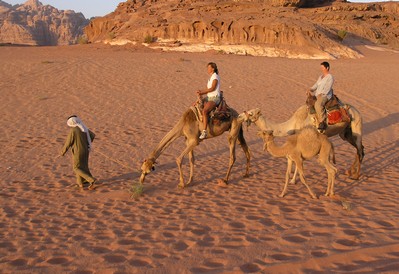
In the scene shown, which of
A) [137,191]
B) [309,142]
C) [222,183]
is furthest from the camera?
[222,183]

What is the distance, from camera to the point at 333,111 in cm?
828

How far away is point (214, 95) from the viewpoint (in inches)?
312

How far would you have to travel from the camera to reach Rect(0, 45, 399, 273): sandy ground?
15.7 feet

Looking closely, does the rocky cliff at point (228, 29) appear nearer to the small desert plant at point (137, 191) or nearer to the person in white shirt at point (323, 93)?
the person in white shirt at point (323, 93)

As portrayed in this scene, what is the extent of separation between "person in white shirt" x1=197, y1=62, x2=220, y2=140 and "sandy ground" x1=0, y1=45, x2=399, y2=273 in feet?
4.52

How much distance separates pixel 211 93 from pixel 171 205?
248 cm

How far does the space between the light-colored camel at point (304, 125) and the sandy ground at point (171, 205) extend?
0.48 meters

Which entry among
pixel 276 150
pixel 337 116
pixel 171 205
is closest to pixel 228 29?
pixel 337 116

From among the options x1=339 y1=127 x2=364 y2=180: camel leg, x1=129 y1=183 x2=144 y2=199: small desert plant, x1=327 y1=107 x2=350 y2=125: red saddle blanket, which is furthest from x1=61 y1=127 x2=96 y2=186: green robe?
x1=339 y1=127 x2=364 y2=180: camel leg

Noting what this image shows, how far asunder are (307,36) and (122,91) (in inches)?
813

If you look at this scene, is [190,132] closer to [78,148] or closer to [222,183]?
[222,183]

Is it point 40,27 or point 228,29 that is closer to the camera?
point 228,29

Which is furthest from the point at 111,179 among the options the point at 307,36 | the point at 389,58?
the point at 389,58

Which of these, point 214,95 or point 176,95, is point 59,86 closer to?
point 176,95
